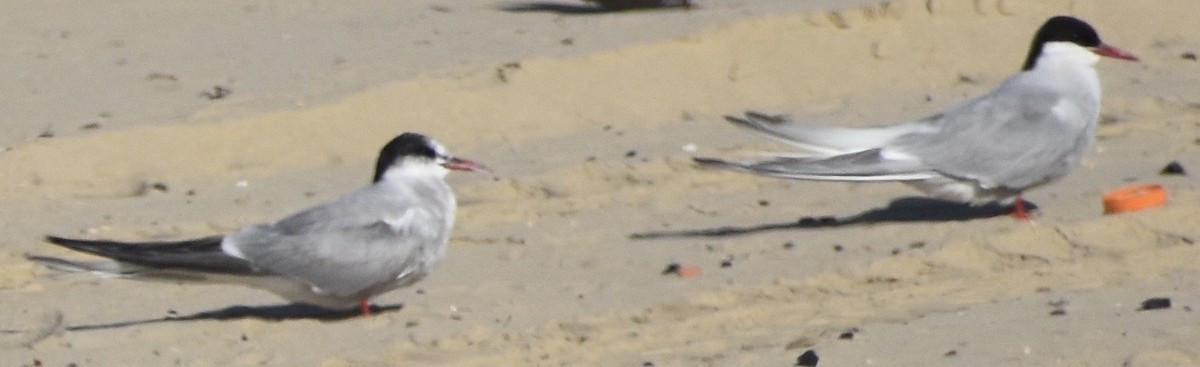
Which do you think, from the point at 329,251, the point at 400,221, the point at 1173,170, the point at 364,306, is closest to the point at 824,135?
the point at 1173,170

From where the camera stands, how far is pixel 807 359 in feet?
20.6

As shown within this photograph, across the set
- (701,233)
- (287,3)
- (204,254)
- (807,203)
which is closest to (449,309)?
(204,254)

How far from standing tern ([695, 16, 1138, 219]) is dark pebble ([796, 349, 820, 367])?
6.45 feet

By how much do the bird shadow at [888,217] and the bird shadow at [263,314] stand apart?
1186 millimetres

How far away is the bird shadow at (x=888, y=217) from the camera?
27.7 feet

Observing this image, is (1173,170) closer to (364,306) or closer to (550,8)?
(364,306)

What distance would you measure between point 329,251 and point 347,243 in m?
0.06

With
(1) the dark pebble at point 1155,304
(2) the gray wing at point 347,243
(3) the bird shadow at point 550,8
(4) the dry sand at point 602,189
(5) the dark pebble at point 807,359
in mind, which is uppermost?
(5) the dark pebble at point 807,359

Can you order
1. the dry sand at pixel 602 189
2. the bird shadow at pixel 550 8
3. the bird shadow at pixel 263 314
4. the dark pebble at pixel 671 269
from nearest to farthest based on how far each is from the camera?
1. the dry sand at pixel 602 189
2. the bird shadow at pixel 263 314
3. the dark pebble at pixel 671 269
4. the bird shadow at pixel 550 8

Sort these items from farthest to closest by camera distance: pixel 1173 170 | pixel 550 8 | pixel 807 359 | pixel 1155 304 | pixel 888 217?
pixel 550 8
pixel 1173 170
pixel 888 217
pixel 1155 304
pixel 807 359

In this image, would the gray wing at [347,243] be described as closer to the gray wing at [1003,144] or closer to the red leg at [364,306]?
the red leg at [364,306]

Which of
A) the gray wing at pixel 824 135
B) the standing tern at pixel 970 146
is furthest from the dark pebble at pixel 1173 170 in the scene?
the gray wing at pixel 824 135

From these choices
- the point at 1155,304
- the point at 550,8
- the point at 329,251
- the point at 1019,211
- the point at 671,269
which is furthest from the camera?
the point at 550,8

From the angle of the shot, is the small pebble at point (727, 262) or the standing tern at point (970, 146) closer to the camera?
the small pebble at point (727, 262)
